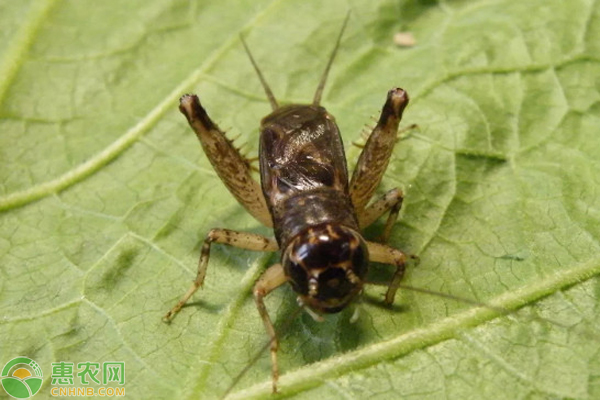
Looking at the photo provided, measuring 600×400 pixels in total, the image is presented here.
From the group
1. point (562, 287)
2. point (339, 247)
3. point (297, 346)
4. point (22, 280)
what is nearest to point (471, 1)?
point (562, 287)

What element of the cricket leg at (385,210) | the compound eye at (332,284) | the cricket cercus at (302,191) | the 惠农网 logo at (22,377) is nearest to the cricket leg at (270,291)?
the cricket cercus at (302,191)

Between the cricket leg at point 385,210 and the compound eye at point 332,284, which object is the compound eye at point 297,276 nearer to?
the compound eye at point 332,284

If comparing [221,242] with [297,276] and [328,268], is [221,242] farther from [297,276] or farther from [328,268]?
[328,268]

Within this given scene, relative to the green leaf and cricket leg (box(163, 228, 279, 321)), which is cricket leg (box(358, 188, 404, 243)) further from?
cricket leg (box(163, 228, 279, 321))

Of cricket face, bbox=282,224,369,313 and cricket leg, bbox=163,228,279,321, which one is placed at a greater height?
cricket face, bbox=282,224,369,313

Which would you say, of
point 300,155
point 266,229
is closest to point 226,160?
point 300,155

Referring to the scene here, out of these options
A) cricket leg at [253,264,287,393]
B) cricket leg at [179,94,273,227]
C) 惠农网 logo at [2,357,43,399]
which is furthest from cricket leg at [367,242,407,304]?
惠农网 logo at [2,357,43,399]

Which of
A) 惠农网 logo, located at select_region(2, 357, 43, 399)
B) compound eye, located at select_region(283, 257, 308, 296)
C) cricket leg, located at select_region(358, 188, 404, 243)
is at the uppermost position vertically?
compound eye, located at select_region(283, 257, 308, 296)
